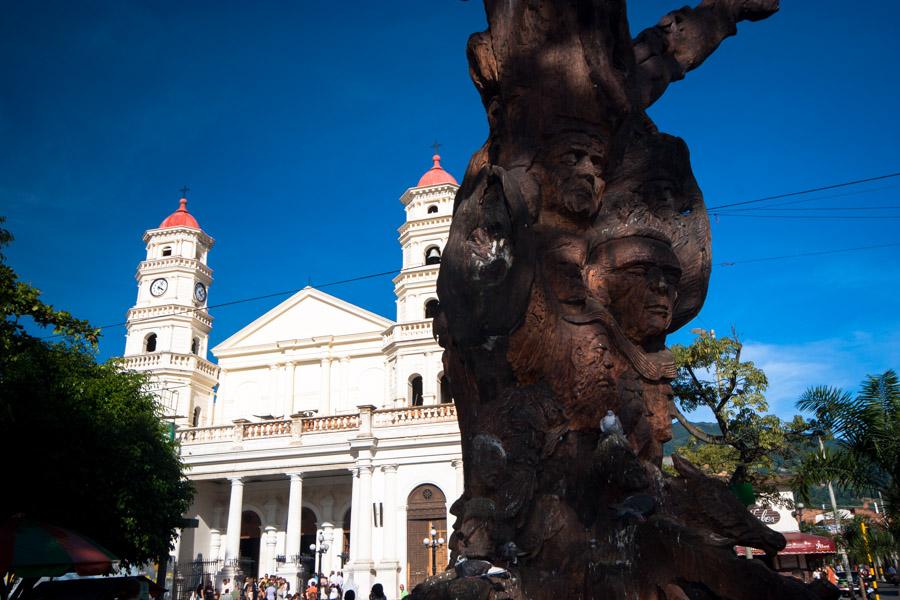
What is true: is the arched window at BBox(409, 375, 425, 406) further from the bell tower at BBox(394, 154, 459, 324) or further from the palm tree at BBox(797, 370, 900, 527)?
the palm tree at BBox(797, 370, 900, 527)

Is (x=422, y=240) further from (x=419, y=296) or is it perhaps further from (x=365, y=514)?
(x=365, y=514)

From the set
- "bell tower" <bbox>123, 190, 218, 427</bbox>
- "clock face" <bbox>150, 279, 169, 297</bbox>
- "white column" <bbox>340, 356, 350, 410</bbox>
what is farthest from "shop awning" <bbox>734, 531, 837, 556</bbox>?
"clock face" <bbox>150, 279, 169, 297</bbox>

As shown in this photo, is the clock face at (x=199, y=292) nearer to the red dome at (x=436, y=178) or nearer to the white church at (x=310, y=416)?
the white church at (x=310, y=416)

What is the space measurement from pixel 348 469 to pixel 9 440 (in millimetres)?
17718

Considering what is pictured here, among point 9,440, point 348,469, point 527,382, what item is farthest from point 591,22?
point 348,469

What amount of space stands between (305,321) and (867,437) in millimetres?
33519

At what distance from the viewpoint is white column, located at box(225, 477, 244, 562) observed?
94.6 ft

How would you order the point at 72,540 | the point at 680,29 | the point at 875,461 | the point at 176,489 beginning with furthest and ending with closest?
the point at 176,489
the point at 875,461
the point at 72,540
the point at 680,29

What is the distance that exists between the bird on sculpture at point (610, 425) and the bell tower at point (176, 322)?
117ft

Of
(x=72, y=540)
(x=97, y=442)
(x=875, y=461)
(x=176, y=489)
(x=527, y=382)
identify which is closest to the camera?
(x=527, y=382)

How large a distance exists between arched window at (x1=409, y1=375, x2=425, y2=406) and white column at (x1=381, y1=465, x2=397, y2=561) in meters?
7.63

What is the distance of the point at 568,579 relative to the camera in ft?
18.5

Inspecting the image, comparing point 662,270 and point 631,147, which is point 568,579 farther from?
point 631,147

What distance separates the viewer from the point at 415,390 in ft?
121
